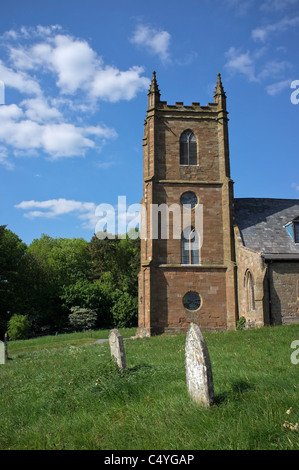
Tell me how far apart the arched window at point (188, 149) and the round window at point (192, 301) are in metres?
9.00

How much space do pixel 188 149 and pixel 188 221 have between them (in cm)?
518

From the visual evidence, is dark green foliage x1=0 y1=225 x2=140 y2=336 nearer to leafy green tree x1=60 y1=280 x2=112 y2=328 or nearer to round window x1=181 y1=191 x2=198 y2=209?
leafy green tree x1=60 y1=280 x2=112 y2=328

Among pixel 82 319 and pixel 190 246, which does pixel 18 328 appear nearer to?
pixel 82 319

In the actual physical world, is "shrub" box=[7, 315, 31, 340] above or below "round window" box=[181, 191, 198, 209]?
below

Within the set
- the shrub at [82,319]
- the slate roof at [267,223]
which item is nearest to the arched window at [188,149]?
the slate roof at [267,223]

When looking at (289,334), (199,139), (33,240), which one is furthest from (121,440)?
(33,240)

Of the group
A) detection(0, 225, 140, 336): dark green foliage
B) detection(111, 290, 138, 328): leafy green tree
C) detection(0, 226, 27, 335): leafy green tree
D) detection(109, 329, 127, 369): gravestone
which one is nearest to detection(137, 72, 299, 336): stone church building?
detection(109, 329, 127, 369): gravestone

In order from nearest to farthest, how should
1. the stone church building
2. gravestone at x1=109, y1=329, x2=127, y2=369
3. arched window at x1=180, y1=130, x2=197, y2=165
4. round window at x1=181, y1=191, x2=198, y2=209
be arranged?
gravestone at x1=109, y1=329, x2=127, y2=369, the stone church building, round window at x1=181, y1=191, x2=198, y2=209, arched window at x1=180, y1=130, x2=197, y2=165

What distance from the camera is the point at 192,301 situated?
24.0m

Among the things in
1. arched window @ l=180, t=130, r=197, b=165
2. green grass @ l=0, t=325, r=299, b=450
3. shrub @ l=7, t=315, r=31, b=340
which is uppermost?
arched window @ l=180, t=130, r=197, b=165

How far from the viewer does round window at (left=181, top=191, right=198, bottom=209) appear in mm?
25391

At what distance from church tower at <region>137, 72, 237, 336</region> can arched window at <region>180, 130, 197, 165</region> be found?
0.04m

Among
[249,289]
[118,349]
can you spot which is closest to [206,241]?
[249,289]

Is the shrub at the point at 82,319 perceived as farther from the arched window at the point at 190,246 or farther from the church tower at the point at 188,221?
the arched window at the point at 190,246
